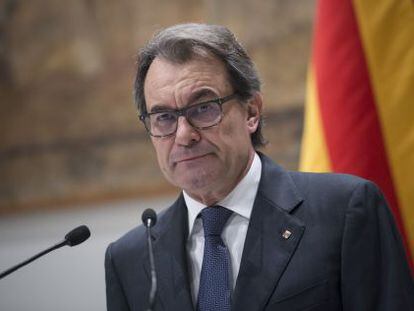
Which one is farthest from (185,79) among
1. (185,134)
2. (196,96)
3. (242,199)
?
(242,199)

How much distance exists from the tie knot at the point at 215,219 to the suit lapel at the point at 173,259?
0.43 ft

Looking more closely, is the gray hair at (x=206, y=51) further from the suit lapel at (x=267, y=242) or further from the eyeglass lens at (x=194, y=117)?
the suit lapel at (x=267, y=242)

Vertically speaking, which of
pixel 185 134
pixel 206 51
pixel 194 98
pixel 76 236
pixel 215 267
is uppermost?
pixel 206 51

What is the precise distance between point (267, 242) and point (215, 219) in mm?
227

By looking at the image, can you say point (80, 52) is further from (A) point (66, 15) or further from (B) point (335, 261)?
(B) point (335, 261)

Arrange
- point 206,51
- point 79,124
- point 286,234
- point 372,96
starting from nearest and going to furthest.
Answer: point 286,234, point 206,51, point 372,96, point 79,124

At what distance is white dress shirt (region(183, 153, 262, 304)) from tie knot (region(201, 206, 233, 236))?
2 cm

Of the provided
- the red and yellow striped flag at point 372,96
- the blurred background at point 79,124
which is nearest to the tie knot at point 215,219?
the red and yellow striped flag at point 372,96

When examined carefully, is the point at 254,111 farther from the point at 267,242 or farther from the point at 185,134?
the point at 267,242

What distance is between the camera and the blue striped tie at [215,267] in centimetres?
215

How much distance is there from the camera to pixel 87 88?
189 inches

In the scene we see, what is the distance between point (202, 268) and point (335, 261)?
0.50 m

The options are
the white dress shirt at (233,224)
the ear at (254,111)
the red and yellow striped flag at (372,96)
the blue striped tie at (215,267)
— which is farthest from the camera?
the red and yellow striped flag at (372,96)

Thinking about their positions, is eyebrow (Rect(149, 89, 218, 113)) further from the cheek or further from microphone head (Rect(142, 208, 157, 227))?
microphone head (Rect(142, 208, 157, 227))
